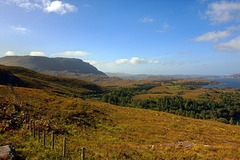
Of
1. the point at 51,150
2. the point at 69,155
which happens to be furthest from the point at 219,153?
the point at 51,150

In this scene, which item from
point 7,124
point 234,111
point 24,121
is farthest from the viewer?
point 234,111

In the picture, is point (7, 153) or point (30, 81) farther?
point (30, 81)

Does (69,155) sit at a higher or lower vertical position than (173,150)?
higher

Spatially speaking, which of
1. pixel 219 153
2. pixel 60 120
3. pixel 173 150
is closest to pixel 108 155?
pixel 173 150

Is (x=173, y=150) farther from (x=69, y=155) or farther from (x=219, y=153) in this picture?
(x=69, y=155)

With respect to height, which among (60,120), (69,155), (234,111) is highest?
(69,155)

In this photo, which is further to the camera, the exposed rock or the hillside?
the hillside

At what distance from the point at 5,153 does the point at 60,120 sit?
1974 cm

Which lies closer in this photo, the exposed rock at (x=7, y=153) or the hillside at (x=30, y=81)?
the exposed rock at (x=7, y=153)

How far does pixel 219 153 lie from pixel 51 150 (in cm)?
1991

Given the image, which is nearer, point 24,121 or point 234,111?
point 24,121

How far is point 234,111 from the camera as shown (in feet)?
489

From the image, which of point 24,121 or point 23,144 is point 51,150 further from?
point 24,121

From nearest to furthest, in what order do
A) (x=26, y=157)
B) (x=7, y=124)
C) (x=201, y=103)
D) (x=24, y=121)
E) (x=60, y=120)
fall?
(x=26, y=157) → (x=7, y=124) → (x=24, y=121) → (x=60, y=120) → (x=201, y=103)
